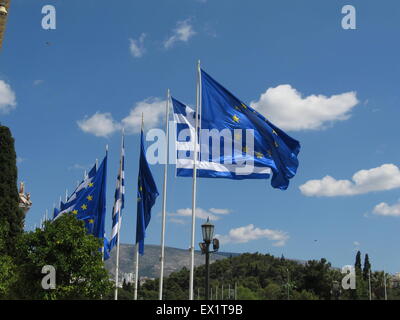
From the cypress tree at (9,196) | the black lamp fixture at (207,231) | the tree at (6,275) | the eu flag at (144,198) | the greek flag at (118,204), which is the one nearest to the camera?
the black lamp fixture at (207,231)

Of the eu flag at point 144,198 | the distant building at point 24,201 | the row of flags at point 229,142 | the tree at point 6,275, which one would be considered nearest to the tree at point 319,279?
the distant building at point 24,201

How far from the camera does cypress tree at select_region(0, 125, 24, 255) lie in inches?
2115

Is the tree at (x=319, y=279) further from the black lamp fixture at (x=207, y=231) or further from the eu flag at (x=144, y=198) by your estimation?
the black lamp fixture at (x=207, y=231)

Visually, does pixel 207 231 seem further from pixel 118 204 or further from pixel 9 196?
pixel 9 196

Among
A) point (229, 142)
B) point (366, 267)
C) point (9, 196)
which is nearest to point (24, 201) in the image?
point (9, 196)

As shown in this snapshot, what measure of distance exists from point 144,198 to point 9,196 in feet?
86.8

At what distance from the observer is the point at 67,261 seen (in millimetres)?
38281

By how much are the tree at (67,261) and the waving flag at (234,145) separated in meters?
15.6

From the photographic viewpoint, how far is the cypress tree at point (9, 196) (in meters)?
53.7

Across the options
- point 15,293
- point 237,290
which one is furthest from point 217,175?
point 237,290

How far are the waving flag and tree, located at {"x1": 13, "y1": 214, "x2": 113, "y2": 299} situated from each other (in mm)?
15597

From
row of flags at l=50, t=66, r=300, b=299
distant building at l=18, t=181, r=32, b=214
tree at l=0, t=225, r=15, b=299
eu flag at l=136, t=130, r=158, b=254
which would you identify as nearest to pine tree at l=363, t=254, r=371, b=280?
distant building at l=18, t=181, r=32, b=214
